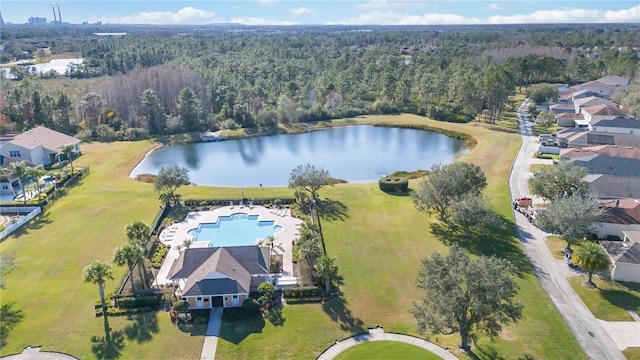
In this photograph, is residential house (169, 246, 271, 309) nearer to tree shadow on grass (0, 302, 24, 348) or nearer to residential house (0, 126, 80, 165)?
tree shadow on grass (0, 302, 24, 348)

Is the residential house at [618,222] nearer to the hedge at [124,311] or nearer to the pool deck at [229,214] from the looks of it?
the pool deck at [229,214]

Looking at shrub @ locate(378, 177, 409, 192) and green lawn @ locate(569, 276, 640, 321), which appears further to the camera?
shrub @ locate(378, 177, 409, 192)

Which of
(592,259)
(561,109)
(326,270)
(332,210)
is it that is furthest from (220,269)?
(561,109)

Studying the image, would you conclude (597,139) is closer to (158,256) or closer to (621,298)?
(621,298)

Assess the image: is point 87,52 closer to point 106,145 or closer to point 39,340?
point 106,145

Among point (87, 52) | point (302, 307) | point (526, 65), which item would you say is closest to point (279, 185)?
point (302, 307)

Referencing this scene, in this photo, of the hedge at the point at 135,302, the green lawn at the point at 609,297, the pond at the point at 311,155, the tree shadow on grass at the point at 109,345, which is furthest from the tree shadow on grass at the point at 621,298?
the tree shadow on grass at the point at 109,345

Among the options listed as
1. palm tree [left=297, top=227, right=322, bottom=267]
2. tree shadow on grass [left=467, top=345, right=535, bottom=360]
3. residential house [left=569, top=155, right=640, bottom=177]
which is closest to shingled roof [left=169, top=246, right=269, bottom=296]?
palm tree [left=297, top=227, right=322, bottom=267]
